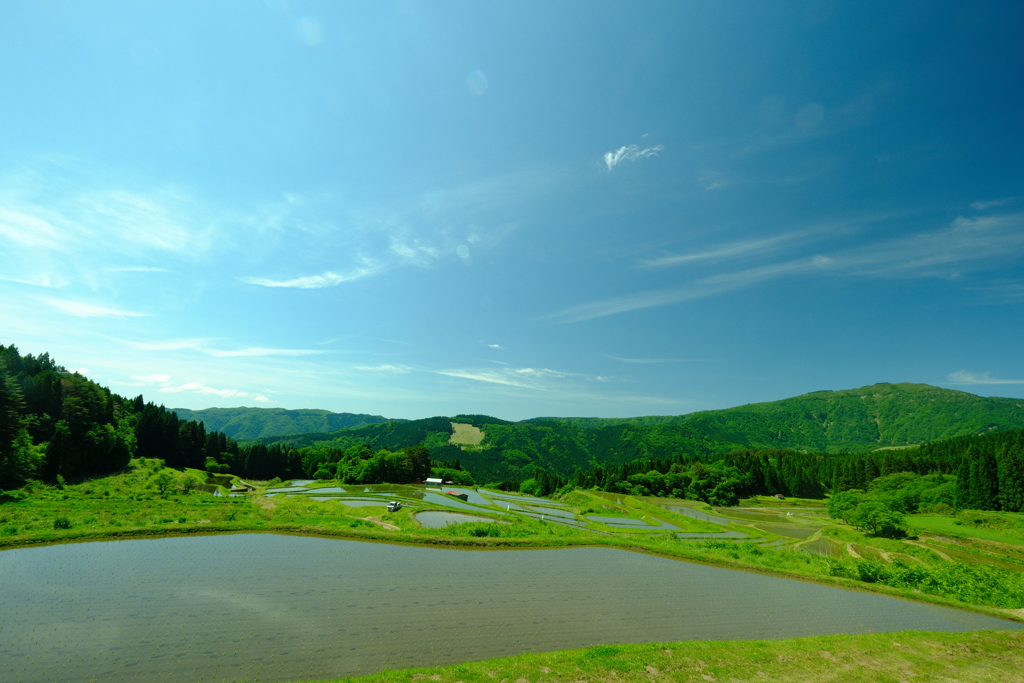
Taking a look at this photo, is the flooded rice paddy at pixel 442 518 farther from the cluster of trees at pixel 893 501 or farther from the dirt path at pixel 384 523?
the cluster of trees at pixel 893 501

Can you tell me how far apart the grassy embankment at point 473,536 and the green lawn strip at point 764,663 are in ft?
40.1

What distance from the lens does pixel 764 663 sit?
677 inches

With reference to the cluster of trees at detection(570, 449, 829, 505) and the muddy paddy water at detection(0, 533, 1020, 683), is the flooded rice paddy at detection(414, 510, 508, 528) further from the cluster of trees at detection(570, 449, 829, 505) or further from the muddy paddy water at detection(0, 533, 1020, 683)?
the cluster of trees at detection(570, 449, 829, 505)

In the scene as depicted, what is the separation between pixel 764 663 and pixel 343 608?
20.3m

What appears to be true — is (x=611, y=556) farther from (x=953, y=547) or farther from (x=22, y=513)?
(x=22, y=513)

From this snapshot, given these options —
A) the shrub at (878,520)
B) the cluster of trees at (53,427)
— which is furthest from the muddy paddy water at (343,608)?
the cluster of trees at (53,427)

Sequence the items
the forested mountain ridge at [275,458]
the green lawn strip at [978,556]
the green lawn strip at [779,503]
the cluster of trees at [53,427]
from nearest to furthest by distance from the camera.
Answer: the green lawn strip at [978,556] < the cluster of trees at [53,427] < the forested mountain ridge at [275,458] < the green lawn strip at [779,503]

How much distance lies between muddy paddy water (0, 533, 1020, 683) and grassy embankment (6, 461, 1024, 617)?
2433mm

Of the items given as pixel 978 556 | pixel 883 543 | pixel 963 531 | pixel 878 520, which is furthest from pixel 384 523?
pixel 963 531

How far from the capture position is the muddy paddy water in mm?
14945

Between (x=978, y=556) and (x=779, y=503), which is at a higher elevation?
(x=978, y=556)

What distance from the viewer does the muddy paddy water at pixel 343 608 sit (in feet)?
49.0

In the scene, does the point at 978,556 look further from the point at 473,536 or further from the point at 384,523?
the point at 384,523

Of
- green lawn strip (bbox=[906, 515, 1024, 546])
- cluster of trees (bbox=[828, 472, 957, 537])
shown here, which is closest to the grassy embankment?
cluster of trees (bbox=[828, 472, 957, 537])
